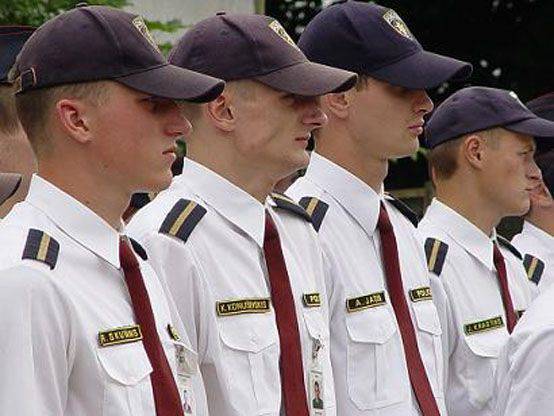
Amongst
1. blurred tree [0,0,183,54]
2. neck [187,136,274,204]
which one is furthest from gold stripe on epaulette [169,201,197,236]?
blurred tree [0,0,183,54]

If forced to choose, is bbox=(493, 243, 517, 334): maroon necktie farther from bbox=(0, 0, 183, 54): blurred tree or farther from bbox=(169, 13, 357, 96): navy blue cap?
bbox=(0, 0, 183, 54): blurred tree

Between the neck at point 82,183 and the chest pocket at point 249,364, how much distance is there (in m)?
0.67

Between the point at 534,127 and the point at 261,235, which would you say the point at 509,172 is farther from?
the point at 261,235

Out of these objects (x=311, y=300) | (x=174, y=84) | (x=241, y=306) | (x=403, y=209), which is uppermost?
(x=174, y=84)

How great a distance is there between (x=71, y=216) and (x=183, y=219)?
0.73 metres

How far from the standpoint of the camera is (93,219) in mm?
3801

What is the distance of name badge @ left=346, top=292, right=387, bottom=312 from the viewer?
16.3ft

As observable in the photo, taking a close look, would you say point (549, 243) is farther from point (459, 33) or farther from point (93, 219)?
point (459, 33)

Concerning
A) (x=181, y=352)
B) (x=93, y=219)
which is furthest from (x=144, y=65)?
(x=181, y=352)

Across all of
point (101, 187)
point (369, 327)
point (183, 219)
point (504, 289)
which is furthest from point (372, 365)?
point (101, 187)

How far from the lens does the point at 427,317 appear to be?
5242 mm

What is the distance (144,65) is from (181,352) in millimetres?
700

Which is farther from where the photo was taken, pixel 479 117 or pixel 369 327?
pixel 479 117

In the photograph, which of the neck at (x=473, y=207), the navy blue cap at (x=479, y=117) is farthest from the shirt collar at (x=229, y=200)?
the navy blue cap at (x=479, y=117)
